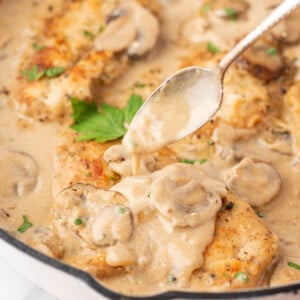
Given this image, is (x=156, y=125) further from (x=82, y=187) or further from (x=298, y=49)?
(x=298, y=49)

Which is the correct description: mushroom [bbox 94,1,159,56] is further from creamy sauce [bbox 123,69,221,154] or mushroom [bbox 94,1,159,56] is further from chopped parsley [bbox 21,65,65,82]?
creamy sauce [bbox 123,69,221,154]

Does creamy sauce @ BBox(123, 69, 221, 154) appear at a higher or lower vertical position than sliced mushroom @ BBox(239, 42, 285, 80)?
higher

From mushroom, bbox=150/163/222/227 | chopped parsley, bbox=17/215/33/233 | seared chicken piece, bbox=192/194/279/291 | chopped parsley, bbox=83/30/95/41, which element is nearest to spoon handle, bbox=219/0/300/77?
mushroom, bbox=150/163/222/227

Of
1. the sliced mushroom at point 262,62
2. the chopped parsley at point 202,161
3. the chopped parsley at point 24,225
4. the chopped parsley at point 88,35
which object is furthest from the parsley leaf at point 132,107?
the chopped parsley at point 24,225

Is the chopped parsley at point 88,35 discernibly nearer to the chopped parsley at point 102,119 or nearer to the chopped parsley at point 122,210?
the chopped parsley at point 102,119

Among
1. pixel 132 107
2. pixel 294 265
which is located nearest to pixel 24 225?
pixel 132 107

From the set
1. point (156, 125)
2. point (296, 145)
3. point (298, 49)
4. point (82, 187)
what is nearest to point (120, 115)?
point (156, 125)
